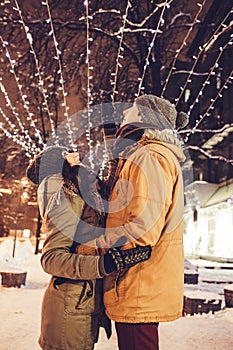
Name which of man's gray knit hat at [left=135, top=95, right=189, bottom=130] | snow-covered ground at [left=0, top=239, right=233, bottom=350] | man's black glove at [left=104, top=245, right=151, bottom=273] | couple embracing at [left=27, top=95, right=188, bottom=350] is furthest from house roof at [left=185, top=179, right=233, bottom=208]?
man's black glove at [left=104, top=245, right=151, bottom=273]

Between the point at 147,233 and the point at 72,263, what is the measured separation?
0.47 metres

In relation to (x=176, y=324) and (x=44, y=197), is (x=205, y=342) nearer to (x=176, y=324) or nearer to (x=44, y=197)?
(x=176, y=324)

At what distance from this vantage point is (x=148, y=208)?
7.65 ft

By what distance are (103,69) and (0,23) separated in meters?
4.08

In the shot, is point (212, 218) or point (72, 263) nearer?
point (72, 263)

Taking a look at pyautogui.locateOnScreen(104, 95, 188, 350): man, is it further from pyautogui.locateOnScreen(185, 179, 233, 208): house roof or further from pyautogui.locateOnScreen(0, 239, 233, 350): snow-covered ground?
pyautogui.locateOnScreen(185, 179, 233, 208): house roof

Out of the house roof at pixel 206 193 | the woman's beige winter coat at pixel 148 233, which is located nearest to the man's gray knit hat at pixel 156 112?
the woman's beige winter coat at pixel 148 233

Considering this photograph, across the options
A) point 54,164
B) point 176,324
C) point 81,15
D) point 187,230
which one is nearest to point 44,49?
point 81,15

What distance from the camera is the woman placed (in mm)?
2455

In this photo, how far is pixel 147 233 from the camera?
2.31 metres

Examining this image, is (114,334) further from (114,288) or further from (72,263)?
(72,263)

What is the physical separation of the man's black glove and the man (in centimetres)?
4

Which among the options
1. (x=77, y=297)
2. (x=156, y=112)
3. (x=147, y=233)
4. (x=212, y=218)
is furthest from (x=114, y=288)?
(x=212, y=218)

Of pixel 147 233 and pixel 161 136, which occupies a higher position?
pixel 161 136
